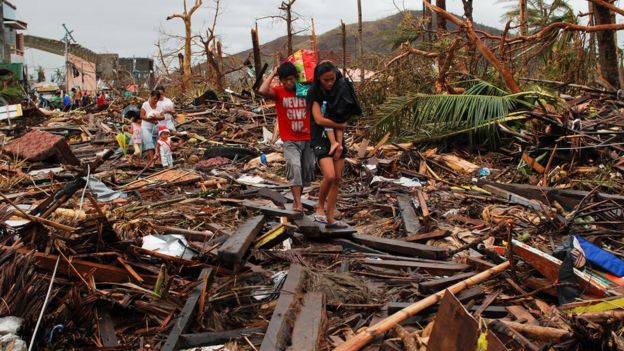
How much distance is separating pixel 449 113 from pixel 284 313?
23.4 ft

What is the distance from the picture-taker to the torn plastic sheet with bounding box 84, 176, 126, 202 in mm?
8008

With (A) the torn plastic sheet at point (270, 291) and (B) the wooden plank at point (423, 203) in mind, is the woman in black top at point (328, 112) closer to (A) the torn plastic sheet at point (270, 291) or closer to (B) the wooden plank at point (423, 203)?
(A) the torn plastic sheet at point (270, 291)

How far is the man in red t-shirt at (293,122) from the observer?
5.66 meters

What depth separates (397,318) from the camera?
339 centimetres

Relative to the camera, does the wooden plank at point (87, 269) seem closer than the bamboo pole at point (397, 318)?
No

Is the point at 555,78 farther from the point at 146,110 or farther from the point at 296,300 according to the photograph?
the point at 296,300

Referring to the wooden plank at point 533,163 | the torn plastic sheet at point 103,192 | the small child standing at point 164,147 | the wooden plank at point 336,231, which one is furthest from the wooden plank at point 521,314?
the small child standing at point 164,147

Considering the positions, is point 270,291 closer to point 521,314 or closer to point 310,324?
point 310,324

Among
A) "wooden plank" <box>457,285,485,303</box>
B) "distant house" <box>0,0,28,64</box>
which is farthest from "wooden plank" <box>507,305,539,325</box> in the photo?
"distant house" <box>0,0,28,64</box>

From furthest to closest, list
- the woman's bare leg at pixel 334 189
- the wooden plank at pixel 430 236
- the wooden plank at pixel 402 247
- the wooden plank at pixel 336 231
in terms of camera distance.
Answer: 1. the wooden plank at pixel 430 236
2. the woman's bare leg at pixel 334 189
3. the wooden plank at pixel 336 231
4. the wooden plank at pixel 402 247

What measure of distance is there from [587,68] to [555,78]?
0.77m

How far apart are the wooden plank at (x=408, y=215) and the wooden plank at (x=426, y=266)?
3.62 feet

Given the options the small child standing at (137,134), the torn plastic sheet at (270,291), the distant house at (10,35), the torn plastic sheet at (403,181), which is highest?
the distant house at (10,35)

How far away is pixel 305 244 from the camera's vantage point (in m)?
5.29
